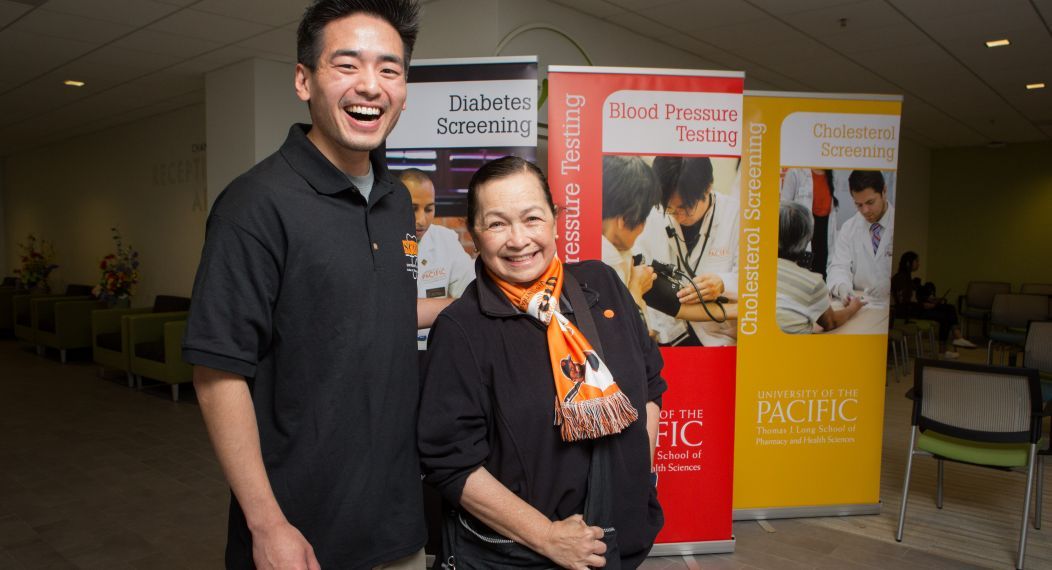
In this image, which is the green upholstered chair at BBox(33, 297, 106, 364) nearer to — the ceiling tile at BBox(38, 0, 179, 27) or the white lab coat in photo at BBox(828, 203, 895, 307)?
the ceiling tile at BBox(38, 0, 179, 27)

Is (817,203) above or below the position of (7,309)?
above

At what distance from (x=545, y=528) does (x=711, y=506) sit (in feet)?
7.78

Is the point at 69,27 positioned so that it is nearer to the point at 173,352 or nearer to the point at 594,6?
the point at 173,352

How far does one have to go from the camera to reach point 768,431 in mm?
3930

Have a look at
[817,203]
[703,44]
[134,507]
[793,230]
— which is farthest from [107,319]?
[817,203]

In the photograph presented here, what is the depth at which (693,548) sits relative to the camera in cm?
349

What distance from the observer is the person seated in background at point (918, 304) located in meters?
8.62

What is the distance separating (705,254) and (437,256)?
1.30 m

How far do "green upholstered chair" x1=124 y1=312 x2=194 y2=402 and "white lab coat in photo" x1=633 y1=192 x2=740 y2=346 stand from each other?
203 inches

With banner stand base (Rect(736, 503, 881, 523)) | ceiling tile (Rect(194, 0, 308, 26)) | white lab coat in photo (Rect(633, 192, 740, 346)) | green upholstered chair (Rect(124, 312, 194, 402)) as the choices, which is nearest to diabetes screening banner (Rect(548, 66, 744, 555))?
white lab coat in photo (Rect(633, 192, 740, 346))

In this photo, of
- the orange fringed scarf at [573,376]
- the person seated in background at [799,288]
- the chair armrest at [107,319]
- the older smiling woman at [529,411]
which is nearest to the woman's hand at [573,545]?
the older smiling woman at [529,411]

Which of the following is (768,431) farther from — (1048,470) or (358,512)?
(358,512)

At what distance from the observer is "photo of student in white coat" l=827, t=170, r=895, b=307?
3.86 metres

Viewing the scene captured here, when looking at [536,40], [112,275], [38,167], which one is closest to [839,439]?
[536,40]
